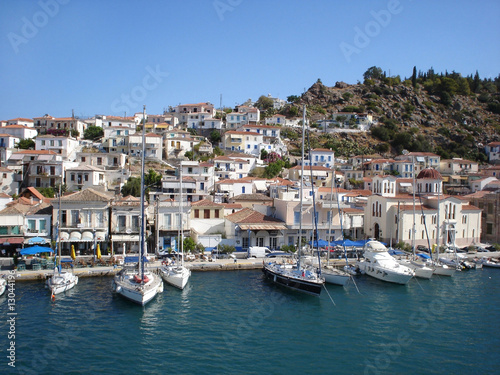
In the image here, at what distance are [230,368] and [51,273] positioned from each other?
18.9 meters

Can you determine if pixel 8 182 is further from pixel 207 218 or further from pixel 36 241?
pixel 207 218

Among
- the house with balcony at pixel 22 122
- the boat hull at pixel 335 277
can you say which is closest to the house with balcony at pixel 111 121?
the house with balcony at pixel 22 122

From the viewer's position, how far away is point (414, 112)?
123500mm

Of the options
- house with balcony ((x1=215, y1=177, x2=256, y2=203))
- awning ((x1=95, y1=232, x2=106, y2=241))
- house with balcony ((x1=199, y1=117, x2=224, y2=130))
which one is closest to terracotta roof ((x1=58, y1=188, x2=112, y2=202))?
awning ((x1=95, y1=232, x2=106, y2=241))

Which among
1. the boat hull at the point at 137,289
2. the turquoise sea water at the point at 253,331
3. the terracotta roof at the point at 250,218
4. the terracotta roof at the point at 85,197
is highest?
the terracotta roof at the point at 85,197

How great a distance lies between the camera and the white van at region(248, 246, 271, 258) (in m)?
39.5

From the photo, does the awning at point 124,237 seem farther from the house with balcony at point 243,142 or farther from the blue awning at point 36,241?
the house with balcony at point 243,142

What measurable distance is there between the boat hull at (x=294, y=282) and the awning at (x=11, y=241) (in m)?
21.4

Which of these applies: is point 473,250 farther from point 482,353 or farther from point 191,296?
point 191,296

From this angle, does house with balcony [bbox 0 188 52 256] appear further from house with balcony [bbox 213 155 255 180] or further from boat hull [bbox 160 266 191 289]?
house with balcony [bbox 213 155 255 180]

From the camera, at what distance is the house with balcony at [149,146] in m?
70.1

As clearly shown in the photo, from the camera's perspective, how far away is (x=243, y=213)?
4403 centimetres

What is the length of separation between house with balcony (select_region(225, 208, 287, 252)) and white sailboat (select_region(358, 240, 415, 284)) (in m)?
8.83

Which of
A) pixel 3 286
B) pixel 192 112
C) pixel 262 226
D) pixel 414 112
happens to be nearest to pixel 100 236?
pixel 3 286
